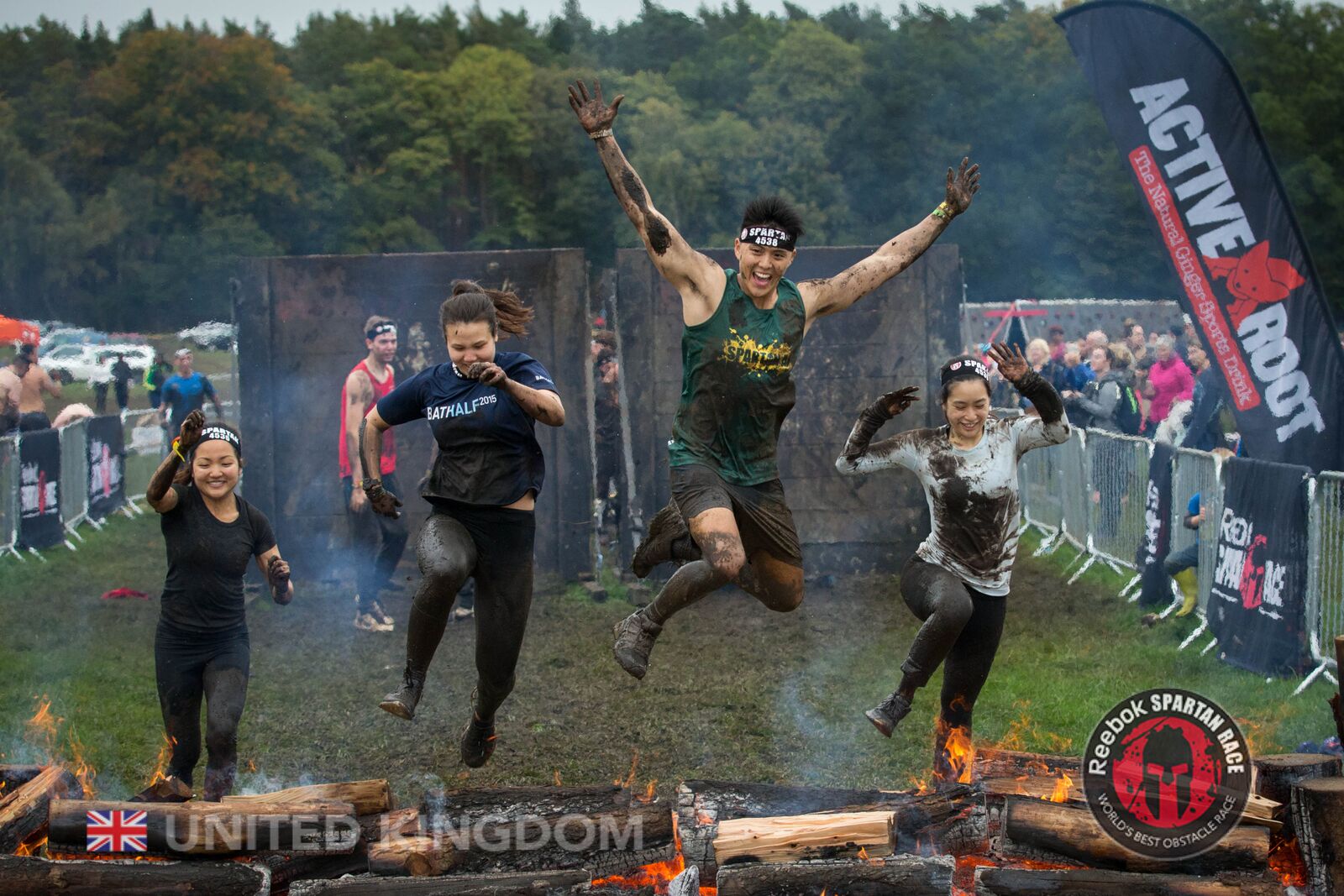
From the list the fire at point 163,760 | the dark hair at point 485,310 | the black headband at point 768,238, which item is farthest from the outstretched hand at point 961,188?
the fire at point 163,760

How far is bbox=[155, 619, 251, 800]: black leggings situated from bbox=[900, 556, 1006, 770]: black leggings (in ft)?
10.3

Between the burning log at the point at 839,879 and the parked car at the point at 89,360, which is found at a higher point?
the parked car at the point at 89,360

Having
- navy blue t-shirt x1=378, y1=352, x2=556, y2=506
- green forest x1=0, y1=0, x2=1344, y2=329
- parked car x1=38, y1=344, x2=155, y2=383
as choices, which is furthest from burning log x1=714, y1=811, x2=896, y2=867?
green forest x1=0, y1=0, x2=1344, y2=329

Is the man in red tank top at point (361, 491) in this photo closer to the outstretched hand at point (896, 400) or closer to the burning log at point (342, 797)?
the burning log at point (342, 797)

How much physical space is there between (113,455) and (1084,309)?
813 inches

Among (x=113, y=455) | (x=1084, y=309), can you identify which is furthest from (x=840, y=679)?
(x=1084, y=309)

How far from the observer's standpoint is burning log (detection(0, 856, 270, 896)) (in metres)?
4.89

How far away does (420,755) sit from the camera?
25.6 ft

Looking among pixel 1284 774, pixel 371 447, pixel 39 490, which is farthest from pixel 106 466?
pixel 1284 774

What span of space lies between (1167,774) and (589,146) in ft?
184

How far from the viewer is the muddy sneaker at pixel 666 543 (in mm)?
6125

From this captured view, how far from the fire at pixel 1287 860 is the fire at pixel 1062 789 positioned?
2.60 ft

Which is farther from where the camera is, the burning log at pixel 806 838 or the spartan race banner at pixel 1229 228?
the spartan race banner at pixel 1229 228

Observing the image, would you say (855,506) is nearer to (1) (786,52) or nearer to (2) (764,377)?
(2) (764,377)
